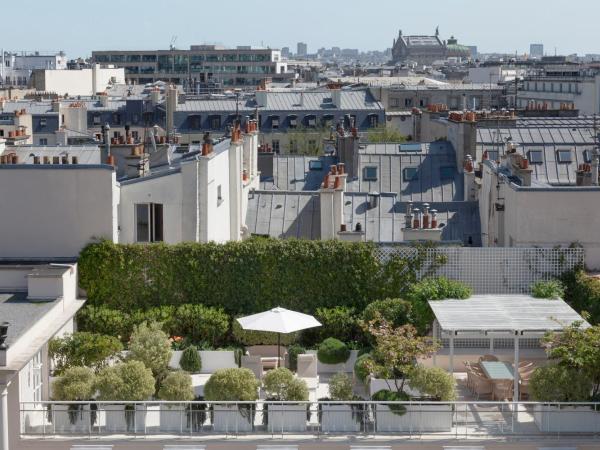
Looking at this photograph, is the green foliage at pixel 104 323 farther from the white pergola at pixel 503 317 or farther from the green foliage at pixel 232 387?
the white pergola at pixel 503 317

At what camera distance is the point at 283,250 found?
97.2ft

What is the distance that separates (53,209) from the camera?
29.9 meters

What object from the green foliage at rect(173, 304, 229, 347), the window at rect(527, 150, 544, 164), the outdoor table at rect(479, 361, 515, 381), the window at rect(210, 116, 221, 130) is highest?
the window at rect(210, 116, 221, 130)

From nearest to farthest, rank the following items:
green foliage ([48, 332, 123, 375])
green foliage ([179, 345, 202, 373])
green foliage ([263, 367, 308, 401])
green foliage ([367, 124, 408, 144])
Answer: green foliage ([263, 367, 308, 401]) → green foliage ([48, 332, 123, 375]) → green foliage ([179, 345, 202, 373]) → green foliage ([367, 124, 408, 144])

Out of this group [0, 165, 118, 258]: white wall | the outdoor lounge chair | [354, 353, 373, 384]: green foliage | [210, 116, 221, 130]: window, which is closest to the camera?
[354, 353, 373, 384]: green foliage

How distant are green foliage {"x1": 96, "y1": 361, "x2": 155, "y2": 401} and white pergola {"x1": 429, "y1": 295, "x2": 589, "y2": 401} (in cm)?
570

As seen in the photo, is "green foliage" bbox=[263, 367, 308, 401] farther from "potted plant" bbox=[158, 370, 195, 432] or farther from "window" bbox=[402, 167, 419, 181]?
→ "window" bbox=[402, 167, 419, 181]

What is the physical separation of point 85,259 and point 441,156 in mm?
25429

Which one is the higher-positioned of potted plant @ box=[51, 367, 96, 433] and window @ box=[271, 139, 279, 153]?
window @ box=[271, 139, 279, 153]

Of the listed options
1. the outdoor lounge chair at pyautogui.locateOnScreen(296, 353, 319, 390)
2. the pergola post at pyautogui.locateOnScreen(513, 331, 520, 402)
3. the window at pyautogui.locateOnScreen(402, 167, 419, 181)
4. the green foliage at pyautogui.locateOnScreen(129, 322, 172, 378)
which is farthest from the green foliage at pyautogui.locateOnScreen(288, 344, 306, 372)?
the window at pyautogui.locateOnScreen(402, 167, 419, 181)

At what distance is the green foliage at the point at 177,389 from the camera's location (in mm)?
24016

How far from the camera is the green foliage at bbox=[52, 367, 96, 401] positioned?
24.0 m

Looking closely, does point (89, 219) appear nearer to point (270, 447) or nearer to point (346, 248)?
point (346, 248)

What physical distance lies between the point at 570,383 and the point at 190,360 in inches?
317
